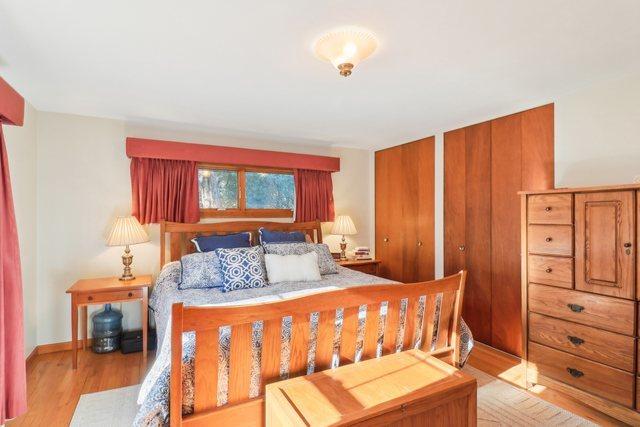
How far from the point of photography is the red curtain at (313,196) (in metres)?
4.13

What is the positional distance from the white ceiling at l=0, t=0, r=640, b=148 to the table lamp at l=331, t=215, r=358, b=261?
1.44 m

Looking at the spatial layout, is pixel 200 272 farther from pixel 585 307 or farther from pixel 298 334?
pixel 585 307

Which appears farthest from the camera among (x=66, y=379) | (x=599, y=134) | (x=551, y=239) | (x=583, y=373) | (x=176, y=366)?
(x=66, y=379)

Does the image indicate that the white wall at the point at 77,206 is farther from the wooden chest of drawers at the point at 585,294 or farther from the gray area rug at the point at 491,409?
the wooden chest of drawers at the point at 585,294

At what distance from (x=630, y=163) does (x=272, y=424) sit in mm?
2761

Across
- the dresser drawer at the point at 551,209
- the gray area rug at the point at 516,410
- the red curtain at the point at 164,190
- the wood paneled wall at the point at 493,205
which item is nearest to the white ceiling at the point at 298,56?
the wood paneled wall at the point at 493,205

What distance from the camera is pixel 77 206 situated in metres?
3.15

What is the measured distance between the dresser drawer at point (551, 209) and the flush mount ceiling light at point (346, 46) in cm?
161

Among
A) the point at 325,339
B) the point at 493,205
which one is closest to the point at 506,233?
the point at 493,205

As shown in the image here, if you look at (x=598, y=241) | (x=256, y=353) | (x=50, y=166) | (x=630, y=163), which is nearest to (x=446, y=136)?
(x=630, y=163)

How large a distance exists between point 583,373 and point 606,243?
847mm

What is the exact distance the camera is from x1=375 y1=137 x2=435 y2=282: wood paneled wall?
12.7ft

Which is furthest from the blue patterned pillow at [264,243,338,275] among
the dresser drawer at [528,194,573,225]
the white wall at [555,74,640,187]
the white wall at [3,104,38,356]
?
the white wall at [555,74,640,187]

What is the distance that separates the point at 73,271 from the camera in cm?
313
